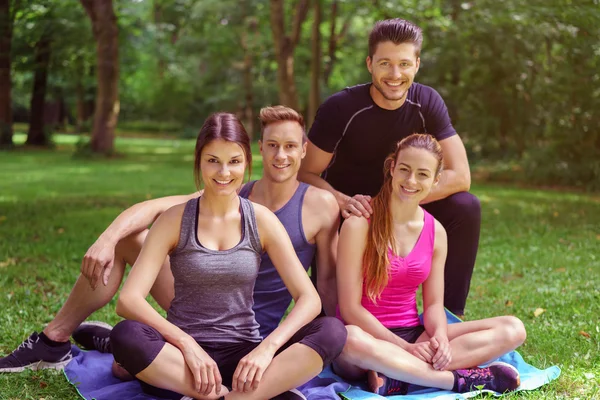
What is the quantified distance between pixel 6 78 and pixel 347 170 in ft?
65.0

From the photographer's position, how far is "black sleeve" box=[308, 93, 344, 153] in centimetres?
432

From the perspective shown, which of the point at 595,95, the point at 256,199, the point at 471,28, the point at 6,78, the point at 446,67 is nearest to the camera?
the point at 256,199

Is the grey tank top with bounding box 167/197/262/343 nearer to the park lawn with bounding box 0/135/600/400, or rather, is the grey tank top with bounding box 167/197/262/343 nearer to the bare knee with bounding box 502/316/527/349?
the park lawn with bounding box 0/135/600/400

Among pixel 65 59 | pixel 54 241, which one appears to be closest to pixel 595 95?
pixel 54 241

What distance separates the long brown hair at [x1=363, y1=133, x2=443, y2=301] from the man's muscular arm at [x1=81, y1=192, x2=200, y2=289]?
88 centimetres

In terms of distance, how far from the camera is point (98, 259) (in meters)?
3.50

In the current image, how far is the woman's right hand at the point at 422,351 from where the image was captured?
3605 mm

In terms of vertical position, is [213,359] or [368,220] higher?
[368,220]

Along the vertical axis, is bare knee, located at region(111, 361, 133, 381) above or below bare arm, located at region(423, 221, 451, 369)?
below

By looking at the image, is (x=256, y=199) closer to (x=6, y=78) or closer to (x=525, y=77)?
(x=525, y=77)

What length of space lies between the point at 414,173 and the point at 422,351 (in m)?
0.86

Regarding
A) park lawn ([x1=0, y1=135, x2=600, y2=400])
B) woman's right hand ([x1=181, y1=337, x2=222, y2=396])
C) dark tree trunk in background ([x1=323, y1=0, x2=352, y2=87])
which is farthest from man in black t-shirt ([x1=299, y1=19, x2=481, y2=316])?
dark tree trunk in background ([x1=323, y1=0, x2=352, y2=87])

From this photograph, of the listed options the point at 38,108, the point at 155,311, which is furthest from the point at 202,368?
the point at 38,108

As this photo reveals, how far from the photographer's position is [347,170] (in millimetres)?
4504
